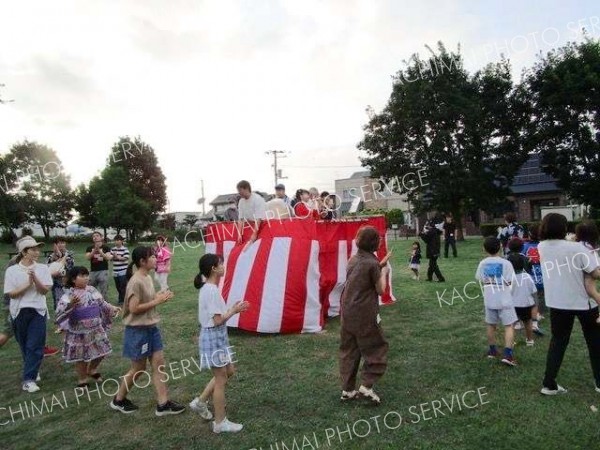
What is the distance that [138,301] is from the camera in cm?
448

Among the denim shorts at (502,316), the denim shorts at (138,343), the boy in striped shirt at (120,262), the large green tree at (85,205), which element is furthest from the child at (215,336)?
the large green tree at (85,205)

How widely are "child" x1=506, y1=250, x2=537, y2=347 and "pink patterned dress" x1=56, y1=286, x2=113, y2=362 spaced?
5531mm

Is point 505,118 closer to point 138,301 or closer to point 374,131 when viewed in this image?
point 374,131

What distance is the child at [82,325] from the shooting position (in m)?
5.59

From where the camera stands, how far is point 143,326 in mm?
4574

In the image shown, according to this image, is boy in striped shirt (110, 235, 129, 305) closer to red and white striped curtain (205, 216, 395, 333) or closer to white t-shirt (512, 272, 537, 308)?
red and white striped curtain (205, 216, 395, 333)

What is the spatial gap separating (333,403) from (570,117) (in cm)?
2635

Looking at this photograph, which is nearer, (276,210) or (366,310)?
(366,310)

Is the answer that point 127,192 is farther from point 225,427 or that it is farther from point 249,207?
point 225,427

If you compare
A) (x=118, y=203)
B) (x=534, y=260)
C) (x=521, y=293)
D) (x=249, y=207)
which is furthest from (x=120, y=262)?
(x=118, y=203)

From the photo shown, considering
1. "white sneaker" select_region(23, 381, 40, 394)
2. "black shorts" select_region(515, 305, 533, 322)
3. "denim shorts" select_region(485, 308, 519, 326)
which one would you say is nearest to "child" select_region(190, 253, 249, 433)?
"white sneaker" select_region(23, 381, 40, 394)

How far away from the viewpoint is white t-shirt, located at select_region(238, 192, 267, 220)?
8.08 metres

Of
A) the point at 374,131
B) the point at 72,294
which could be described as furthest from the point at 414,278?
the point at 374,131

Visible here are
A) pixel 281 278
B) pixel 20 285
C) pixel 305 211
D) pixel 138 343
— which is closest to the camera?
pixel 138 343
